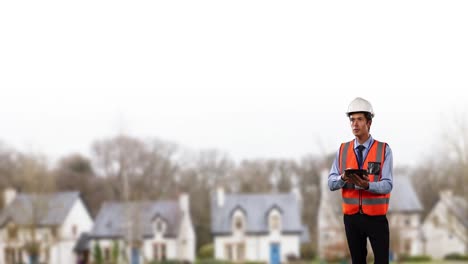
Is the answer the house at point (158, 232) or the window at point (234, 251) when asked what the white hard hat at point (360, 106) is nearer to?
the house at point (158, 232)

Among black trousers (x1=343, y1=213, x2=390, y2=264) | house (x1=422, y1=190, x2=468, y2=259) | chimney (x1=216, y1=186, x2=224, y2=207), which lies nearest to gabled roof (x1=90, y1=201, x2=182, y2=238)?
chimney (x1=216, y1=186, x2=224, y2=207)

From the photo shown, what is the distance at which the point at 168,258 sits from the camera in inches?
2611

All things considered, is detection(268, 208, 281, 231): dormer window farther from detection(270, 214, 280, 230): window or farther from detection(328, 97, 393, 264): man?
detection(328, 97, 393, 264): man

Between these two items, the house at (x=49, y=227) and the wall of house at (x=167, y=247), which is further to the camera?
the wall of house at (x=167, y=247)

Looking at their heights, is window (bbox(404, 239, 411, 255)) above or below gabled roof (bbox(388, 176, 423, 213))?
below

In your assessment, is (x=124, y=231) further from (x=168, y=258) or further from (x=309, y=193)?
(x=309, y=193)

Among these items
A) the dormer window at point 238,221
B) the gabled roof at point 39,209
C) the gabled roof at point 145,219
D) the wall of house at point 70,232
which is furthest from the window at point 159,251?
the gabled roof at point 39,209

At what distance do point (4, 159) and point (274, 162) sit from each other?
99.6 ft

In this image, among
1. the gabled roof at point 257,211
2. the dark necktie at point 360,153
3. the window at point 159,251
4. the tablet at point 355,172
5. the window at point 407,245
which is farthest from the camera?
the window at point 407,245

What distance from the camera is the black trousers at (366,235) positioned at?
5.77 metres

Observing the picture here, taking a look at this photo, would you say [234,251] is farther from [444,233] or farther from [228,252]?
[444,233]

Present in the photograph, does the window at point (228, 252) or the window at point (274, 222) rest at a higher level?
the window at point (274, 222)

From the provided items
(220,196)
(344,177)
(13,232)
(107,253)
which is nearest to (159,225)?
(107,253)

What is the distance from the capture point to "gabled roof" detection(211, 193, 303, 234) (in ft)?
218
